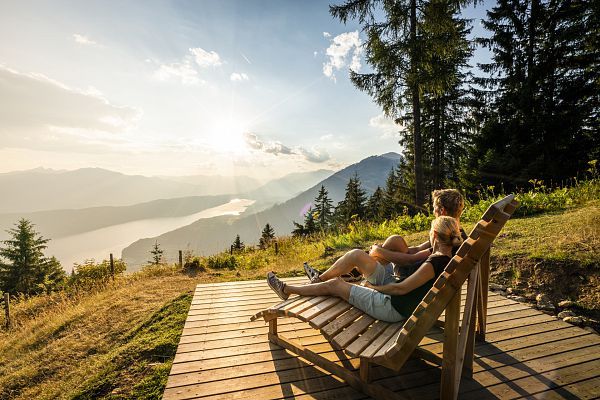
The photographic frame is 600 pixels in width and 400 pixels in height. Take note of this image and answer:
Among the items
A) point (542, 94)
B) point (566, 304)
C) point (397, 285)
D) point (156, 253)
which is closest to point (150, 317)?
point (397, 285)

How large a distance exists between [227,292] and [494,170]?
15276 millimetres

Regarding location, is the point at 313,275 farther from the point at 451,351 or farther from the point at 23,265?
the point at 23,265

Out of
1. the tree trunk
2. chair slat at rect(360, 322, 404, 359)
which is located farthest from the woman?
the tree trunk

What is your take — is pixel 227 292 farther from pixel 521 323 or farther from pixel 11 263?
pixel 11 263

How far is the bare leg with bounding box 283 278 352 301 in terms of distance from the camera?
304 cm

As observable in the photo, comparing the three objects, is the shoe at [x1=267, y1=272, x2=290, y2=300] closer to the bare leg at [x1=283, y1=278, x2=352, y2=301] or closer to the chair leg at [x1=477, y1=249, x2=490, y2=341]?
the bare leg at [x1=283, y1=278, x2=352, y2=301]

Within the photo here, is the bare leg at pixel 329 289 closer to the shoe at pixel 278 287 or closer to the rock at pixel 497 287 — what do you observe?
the shoe at pixel 278 287

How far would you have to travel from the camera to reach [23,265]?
99.1 ft

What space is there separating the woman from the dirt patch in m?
2.65

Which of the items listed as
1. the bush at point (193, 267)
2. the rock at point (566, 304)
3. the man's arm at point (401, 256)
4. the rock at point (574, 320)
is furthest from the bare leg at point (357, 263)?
the bush at point (193, 267)

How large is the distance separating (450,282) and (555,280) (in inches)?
152

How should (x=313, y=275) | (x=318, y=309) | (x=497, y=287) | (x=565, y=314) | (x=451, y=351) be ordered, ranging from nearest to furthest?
(x=451, y=351) < (x=318, y=309) < (x=565, y=314) < (x=313, y=275) < (x=497, y=287)

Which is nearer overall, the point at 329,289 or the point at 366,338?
the point at 366,338

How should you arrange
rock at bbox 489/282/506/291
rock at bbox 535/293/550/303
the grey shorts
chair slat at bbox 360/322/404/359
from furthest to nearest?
rock at bbox 489/282/506/291 → rock at bbox 535/293/550/303 → the grey shorts → chair slat at bbox 360/322/404/359
